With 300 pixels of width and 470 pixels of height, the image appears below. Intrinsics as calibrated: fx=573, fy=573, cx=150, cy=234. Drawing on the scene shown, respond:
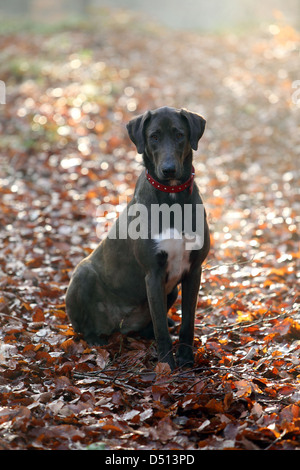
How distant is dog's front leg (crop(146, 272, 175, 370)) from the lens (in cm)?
458

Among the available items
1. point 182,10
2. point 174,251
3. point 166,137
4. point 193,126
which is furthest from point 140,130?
point 182,10

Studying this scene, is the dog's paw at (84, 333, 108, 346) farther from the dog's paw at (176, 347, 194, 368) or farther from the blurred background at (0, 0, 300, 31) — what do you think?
the blurred background at (0, 0, 300, 31)

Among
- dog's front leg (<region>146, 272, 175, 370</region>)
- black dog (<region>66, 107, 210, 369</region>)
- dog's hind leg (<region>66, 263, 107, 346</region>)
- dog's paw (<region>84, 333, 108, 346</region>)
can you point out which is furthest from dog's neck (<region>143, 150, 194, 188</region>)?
dog's paw (<region>84, 333, 108, 346</region>)

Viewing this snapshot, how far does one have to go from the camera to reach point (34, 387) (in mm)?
4297

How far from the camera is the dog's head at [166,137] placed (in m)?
4.43

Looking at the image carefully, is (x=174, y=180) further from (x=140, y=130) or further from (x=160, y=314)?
(x=160, y=314)

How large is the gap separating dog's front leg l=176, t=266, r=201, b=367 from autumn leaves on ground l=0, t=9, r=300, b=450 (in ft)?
0.52

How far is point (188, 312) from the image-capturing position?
4.79 m

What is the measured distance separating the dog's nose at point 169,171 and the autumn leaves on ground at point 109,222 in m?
1.49

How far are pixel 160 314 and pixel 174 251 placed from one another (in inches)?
20.5

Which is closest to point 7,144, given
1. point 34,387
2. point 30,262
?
point 30,262

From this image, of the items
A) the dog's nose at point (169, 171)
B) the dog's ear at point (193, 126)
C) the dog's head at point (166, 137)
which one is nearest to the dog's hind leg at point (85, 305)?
the dog's head at point (166, 137)

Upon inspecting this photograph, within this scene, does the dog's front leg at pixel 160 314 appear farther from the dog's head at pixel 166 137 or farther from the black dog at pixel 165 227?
the dog's head at pixel 166 137

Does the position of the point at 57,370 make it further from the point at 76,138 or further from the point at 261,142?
the point at 261,142
